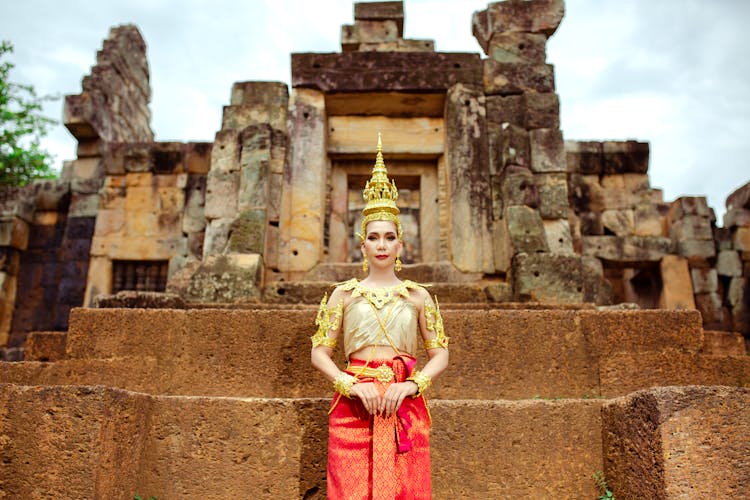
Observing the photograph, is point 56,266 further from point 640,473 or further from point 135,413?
point 640,473

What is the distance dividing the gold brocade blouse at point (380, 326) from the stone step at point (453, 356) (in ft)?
3.86

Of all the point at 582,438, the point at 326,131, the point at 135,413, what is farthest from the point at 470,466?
the point at 326,131

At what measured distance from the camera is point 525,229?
6.64m

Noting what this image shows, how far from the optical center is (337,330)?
314 cm

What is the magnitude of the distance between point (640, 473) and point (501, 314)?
59.8 inches

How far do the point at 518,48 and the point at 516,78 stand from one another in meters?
0.49

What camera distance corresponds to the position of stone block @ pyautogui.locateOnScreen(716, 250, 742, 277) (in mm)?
11148

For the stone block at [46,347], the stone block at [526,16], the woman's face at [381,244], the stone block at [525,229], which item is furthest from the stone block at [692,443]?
the stone block at [526,16]

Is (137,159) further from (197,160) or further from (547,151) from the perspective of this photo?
(547,151)

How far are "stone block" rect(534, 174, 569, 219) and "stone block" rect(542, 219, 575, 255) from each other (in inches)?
3.5

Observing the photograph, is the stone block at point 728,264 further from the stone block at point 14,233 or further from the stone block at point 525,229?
the stone block at point 14,233

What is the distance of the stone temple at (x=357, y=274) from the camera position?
10.6 feet

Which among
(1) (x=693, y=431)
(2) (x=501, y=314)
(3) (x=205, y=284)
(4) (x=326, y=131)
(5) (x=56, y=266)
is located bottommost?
(1) (x=693, y=431)

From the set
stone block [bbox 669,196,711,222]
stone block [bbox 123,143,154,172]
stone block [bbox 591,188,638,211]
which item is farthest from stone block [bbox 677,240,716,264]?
stone block [bbox 123,143,154,172]
